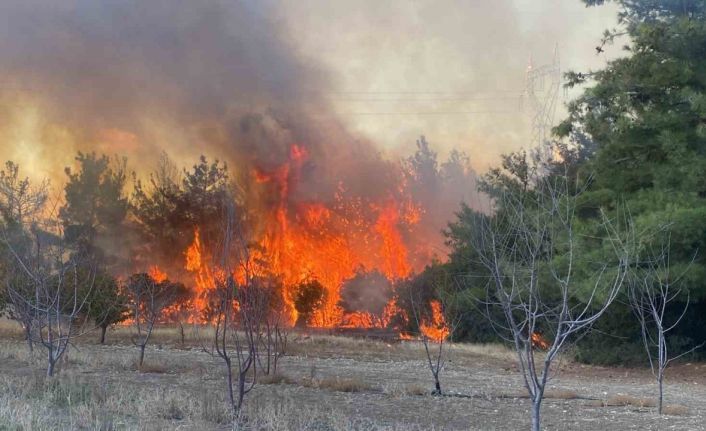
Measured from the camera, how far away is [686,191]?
781 inches

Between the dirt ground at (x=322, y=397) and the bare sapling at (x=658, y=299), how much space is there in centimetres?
89

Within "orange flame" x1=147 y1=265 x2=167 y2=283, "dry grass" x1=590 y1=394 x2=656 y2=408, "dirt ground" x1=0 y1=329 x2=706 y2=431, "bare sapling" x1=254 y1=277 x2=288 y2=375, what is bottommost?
"dirt ground" x1=0 y1=329 x2=706 y2=431

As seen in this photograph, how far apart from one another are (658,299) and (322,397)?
13866 mm

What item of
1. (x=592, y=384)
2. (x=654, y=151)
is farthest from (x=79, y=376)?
(x=654, y=151)

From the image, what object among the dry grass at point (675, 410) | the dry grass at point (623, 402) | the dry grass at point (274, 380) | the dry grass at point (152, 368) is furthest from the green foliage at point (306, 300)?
the dry grass at point (675, 410)

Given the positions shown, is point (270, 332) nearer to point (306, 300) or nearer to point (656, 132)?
point (656, 132)

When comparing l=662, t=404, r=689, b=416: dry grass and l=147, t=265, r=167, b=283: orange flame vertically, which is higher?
l=147, t=265, r=167, b=283: orange flame

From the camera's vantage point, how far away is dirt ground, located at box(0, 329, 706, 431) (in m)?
8.70

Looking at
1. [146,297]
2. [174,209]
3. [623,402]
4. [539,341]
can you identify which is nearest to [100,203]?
[174,209]

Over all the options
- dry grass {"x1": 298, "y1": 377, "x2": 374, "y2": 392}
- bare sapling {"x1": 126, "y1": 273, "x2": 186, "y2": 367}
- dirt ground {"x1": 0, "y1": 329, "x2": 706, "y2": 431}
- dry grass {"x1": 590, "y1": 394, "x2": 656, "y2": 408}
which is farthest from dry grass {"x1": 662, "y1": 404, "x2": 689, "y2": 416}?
bare sapling {"x1": 126, "y1": 273, "x2": 186, "y2": 367}

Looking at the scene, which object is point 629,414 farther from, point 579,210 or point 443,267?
point 443,267

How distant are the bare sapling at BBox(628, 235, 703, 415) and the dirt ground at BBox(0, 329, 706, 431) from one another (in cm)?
89

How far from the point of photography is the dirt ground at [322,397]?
8703mm

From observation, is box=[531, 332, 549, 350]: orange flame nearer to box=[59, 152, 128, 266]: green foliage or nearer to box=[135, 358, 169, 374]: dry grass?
box=[135, 358, 169, 374]: dry grass
